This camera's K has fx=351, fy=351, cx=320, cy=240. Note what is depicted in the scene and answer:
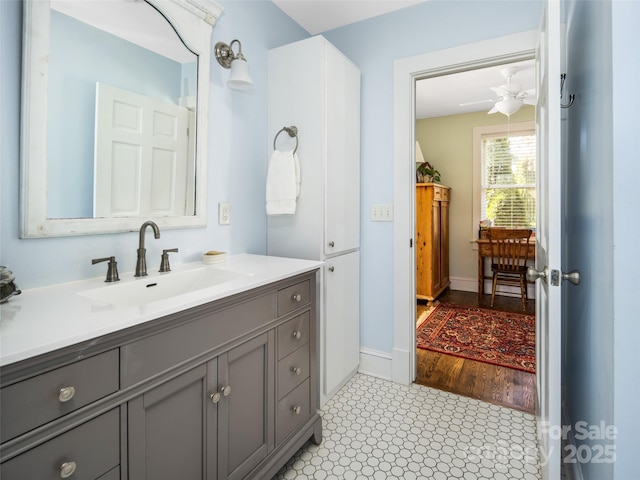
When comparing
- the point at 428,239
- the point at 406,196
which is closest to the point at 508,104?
the point at 428,239

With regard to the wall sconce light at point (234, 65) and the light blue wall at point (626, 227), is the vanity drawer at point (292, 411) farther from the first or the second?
the wall sconce light at point (234, 65)

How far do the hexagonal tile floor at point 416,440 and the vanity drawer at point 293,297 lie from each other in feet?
2.31

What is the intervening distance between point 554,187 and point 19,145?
1705 millimetres

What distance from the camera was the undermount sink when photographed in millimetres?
1172

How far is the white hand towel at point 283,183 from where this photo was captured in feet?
6.29

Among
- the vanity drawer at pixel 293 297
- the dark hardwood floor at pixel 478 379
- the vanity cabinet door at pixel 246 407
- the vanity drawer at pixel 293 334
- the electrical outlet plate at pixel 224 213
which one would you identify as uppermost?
the electrical outlet plate at pixel 224 213

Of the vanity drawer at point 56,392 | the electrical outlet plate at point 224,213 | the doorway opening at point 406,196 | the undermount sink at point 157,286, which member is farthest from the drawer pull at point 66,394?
the doorway opening at point 406,196

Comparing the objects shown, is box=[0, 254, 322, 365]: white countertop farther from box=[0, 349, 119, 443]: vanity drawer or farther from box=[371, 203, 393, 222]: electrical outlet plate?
box=[371, 203, 393, 222]: electrical outlet plate

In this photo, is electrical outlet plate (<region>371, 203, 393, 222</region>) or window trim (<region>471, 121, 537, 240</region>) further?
window trim (<region>471, 121, 537, 240</region>)

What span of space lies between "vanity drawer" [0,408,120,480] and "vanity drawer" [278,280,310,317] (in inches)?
26.2

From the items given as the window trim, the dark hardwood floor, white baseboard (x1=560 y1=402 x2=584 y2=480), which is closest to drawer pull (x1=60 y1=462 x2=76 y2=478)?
white baseboard (x1=560 y1=402 x2=584 y2=480)

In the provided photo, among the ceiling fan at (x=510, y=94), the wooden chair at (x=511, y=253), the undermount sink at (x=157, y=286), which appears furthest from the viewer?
the wooden chair at (x=511, y=253)

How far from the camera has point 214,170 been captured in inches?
69.7

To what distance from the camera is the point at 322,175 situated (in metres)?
1.91
